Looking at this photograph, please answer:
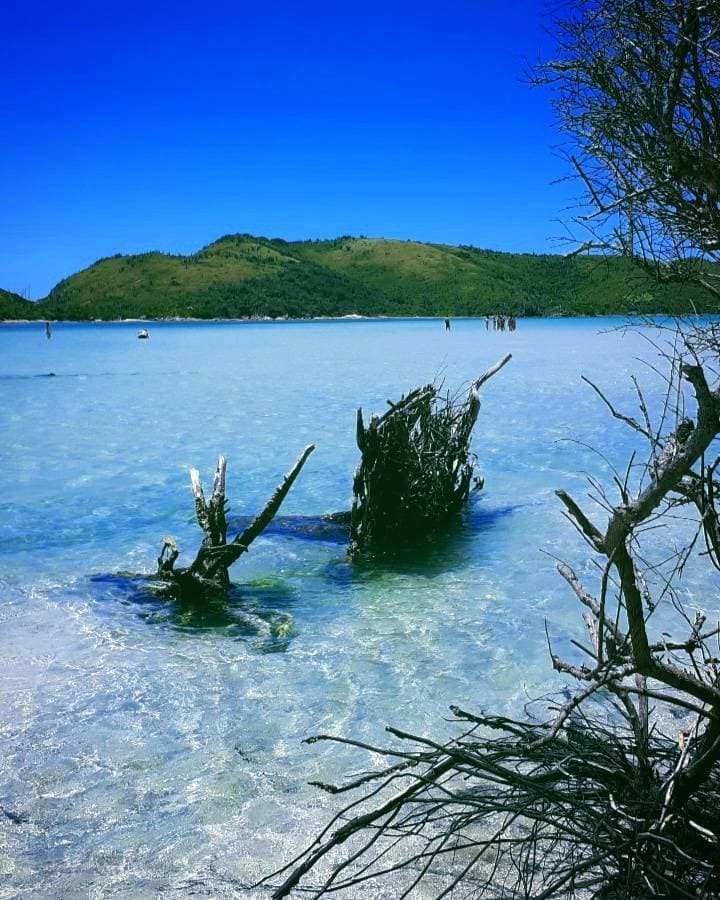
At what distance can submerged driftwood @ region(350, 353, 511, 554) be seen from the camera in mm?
9852

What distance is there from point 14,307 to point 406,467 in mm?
190496

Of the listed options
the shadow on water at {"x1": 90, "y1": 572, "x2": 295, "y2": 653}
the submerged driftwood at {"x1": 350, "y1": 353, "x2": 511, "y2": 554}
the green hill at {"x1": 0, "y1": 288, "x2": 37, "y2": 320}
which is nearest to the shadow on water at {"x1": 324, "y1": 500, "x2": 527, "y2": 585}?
the submerged driftwood at {"x1": 350, "y1": 353, "x2": 511, "y2": 554}

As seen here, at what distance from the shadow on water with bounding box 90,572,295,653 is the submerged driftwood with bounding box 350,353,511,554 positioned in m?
1.69

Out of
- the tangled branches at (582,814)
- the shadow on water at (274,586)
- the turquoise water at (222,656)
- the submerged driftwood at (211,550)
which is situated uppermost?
the tangled branches at (582,814)

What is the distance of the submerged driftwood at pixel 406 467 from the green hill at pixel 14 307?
183 metres

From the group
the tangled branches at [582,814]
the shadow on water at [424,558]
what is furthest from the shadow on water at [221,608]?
the tangled branches at [582,814]

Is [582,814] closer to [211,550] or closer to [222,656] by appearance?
[222,656]

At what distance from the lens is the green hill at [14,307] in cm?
17500

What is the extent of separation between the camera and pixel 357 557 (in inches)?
392

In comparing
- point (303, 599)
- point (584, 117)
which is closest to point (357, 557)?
point (303, 599)

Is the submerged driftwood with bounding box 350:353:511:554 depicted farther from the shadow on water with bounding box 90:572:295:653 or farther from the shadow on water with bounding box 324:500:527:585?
the shadow on water with bounding box 90:572:295:653

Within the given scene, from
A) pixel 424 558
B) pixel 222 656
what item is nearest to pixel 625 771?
pixel 222 656

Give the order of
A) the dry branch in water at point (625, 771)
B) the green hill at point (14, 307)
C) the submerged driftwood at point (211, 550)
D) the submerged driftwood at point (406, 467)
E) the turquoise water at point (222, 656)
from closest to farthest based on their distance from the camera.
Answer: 1. the dry branch in water at point (625, 771)
2. the turquoise water at point (222, 656)
3. the submerged driftwood at point (211, 550)
4. the submerged driftwood at point (406, 467)
5. the green hill at point (14, 307)

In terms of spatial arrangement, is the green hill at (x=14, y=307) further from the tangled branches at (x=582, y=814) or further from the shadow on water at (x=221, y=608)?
the tangled branches at (x=582, y=814)
